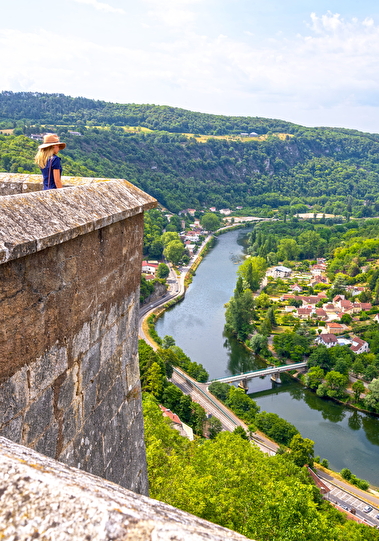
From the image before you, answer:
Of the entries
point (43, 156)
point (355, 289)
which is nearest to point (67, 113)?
point (355, 289)

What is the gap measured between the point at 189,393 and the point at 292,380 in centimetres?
1083

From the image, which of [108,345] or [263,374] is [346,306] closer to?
[263,374]

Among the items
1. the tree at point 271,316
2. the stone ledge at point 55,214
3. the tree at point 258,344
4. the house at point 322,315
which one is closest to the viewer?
the stone ledge at point 55,214

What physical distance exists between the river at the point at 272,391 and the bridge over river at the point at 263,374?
78 cm

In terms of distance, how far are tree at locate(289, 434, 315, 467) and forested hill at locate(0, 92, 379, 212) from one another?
67.7 metres

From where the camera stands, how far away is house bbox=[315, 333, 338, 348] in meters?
45.8

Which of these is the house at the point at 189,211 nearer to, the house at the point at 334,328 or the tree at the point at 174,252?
the tree at the point at 174,252

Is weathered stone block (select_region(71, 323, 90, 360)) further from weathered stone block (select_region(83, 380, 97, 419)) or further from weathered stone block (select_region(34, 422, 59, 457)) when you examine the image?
weathered stone block (select_region(34, 422, 59, 457))

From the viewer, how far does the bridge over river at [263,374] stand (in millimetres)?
37031

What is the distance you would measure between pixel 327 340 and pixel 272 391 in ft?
36.9

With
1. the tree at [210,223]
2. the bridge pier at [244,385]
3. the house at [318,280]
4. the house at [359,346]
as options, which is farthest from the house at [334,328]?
the tree at [210,223]

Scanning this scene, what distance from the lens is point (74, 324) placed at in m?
2.93

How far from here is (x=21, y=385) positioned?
2.42 m

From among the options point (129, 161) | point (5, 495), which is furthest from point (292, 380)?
point (129, 161)
